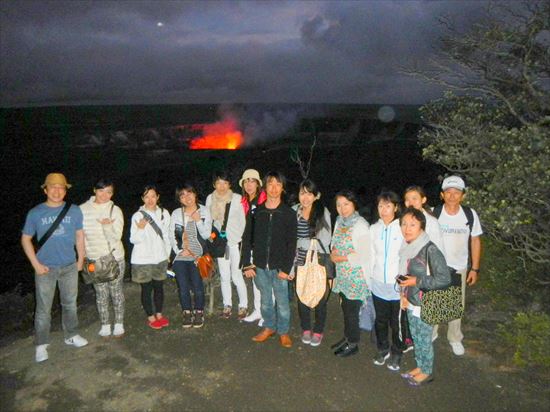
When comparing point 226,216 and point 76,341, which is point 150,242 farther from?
point 76,341

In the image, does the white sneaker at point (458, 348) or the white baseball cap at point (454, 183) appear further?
the white sneaker at point (458, 348)

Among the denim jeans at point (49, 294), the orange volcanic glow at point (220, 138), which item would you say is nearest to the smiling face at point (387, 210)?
the denim jeans at point (49, 294)

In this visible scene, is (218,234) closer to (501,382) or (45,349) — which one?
(45,349)

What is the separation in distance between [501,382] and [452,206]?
205cm

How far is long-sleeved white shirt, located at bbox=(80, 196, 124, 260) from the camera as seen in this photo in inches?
195

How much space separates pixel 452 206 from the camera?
4.59 m

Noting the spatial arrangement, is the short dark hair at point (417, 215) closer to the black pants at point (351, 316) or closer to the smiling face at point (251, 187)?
the black pants at point (351, 316)

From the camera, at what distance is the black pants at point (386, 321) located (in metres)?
4.27

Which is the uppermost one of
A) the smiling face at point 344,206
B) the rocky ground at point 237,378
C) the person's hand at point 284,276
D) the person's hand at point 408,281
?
the smiling face at point 344,206

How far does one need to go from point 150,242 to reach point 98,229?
0.69 metres

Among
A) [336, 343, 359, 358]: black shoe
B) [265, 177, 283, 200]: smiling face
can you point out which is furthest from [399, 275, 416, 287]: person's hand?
[265, 177, 283, 200]: smiling face

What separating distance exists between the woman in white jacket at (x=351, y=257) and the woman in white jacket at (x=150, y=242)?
2445 mm

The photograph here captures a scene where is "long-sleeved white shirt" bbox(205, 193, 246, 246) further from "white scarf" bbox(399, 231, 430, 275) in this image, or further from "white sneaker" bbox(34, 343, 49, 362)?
Answer: "white sneaker" bbox(34, 343, 49, 362)

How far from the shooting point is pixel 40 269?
4559 mm
